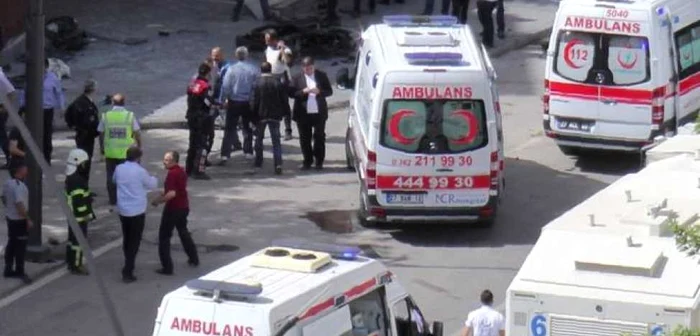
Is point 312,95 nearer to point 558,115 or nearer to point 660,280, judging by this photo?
point 558,115

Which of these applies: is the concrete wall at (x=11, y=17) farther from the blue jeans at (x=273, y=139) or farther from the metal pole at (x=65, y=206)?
the metal pole at (x=65, y=206)

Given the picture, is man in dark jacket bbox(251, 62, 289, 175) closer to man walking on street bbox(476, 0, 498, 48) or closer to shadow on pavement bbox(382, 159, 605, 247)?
shadow on pavement bbox(382, 159, 605, 247)

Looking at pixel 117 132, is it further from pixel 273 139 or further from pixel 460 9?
pixel 460 9

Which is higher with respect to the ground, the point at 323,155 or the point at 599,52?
the point at 599,52

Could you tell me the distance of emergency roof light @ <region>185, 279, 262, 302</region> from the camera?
41.7ft

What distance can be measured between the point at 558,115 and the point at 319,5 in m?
10.8

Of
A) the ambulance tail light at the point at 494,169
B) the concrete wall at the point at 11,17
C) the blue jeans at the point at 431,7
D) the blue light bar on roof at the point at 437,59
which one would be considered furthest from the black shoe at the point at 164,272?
the blue jeans at the point at 431,7

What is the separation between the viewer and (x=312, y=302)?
43.0 ft

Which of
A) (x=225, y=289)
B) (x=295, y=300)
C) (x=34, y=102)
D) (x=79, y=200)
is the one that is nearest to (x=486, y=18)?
(x=34, y=102)

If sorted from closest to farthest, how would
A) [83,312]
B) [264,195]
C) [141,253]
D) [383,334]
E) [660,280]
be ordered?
[660,280], [383,334], [83,312], [141,253], [264,195]

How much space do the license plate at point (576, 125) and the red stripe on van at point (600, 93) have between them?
36cm

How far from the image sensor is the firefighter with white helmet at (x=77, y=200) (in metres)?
18.8

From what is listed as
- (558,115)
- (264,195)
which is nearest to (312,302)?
(264,195)

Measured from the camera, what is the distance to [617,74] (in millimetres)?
24109
